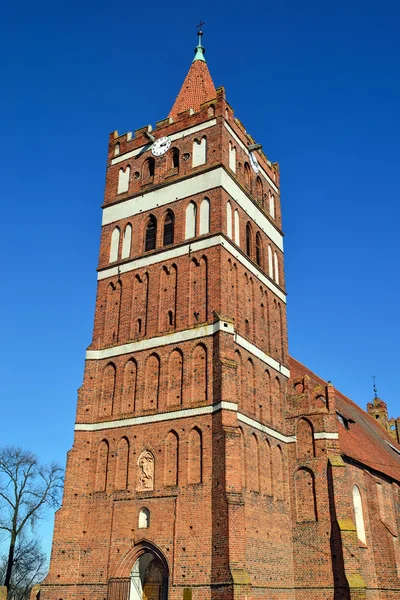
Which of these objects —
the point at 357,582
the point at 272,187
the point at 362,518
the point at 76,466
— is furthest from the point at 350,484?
the point at 272,187

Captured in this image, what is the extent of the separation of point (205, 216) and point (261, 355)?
5990mm

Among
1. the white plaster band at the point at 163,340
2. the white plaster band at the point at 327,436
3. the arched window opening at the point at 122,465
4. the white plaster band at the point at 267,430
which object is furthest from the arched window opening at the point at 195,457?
the white plaster band at the point at 327,436

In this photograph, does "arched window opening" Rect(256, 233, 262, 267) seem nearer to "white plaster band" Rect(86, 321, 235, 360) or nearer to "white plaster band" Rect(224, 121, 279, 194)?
"white plaster band" Rect(224, 121, 279, 194)

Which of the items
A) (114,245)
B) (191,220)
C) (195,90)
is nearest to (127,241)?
(114,245)

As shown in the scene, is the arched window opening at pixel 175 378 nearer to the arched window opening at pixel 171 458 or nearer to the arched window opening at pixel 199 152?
the arched window opening at pixel 171 458

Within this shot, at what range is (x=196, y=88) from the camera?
30172 millimetres

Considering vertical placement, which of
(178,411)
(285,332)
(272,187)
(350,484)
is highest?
(272,187)

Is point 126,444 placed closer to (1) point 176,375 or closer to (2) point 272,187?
(1) point 176,375

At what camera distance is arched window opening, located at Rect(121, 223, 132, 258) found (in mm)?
26281

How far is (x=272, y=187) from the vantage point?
30828 mm

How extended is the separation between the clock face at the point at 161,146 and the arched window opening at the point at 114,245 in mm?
3817

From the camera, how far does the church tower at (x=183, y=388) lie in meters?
19.9

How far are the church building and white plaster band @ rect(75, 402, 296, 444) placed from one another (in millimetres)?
48

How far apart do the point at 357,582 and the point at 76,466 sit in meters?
10.6
